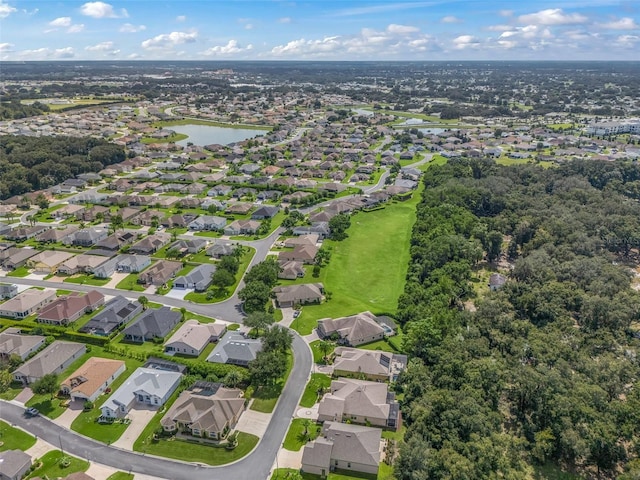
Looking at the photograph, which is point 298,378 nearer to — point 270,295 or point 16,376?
point 270,295

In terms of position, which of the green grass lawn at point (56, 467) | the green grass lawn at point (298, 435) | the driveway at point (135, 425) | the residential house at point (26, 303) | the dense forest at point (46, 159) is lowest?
the green grass lawn at point (298, 435)

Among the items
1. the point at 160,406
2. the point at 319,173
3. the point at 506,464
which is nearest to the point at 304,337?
the point at 160,406

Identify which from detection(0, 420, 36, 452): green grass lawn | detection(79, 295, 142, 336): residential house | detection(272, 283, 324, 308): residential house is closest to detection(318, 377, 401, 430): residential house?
detection(272, 283, 324, 308): residential house

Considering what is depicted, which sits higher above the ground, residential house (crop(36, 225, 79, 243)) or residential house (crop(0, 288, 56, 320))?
residential house (crop(36, 225, 79, 243))

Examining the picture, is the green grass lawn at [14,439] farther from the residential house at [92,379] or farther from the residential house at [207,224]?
the residential house at [207,224]

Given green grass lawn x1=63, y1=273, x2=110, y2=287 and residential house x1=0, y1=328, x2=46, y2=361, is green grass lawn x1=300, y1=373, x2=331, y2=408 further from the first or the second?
green grass lawn x1=63, y1=273, x2=110, y2=287

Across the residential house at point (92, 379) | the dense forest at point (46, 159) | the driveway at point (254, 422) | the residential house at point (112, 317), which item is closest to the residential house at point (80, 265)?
the residential house at point (112, 317)
